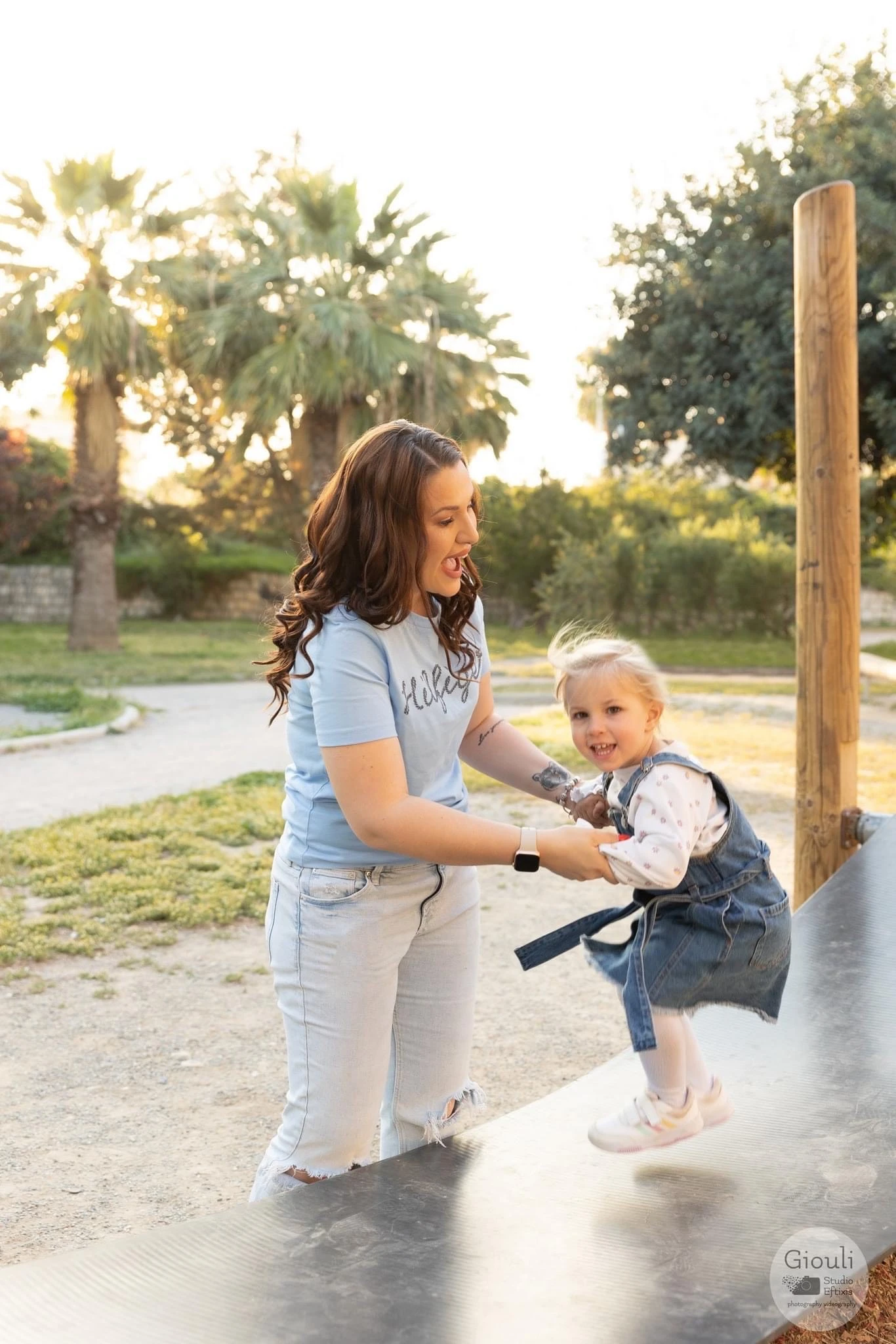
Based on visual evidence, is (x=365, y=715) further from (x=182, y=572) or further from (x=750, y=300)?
(x=182, y=572)

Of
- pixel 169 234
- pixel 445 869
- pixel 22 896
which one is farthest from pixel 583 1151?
pixel 169 234

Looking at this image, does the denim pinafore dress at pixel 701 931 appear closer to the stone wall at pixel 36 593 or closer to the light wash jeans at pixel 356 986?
the light wash jeans at pixel 356 986

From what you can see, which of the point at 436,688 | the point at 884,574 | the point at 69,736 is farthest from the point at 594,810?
the point at 884,574

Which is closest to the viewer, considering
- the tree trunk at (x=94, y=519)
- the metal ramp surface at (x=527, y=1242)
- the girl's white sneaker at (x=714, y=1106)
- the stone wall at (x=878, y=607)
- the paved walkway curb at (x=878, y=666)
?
the metal ramp surface at (x=527, y=1242)

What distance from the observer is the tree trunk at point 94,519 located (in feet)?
67.9

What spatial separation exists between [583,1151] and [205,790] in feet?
19.9

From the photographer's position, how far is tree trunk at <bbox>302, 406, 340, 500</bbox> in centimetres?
2017

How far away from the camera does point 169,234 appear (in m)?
19.8

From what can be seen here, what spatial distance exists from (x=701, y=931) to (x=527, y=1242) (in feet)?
2.05

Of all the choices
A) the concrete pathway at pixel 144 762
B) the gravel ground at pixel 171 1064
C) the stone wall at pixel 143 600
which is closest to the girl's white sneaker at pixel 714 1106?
the gravel ground at pixel 171 1064

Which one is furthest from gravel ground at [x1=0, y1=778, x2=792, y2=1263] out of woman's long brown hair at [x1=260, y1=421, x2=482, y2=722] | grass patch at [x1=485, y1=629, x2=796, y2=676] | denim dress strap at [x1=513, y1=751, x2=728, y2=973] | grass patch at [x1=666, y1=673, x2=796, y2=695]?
grass patch at [x1=485, y1=629, x2=796, y2=676]

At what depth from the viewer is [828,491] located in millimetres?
4125

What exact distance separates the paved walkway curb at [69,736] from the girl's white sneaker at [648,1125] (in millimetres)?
8603

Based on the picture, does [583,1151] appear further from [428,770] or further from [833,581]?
[833,581]
